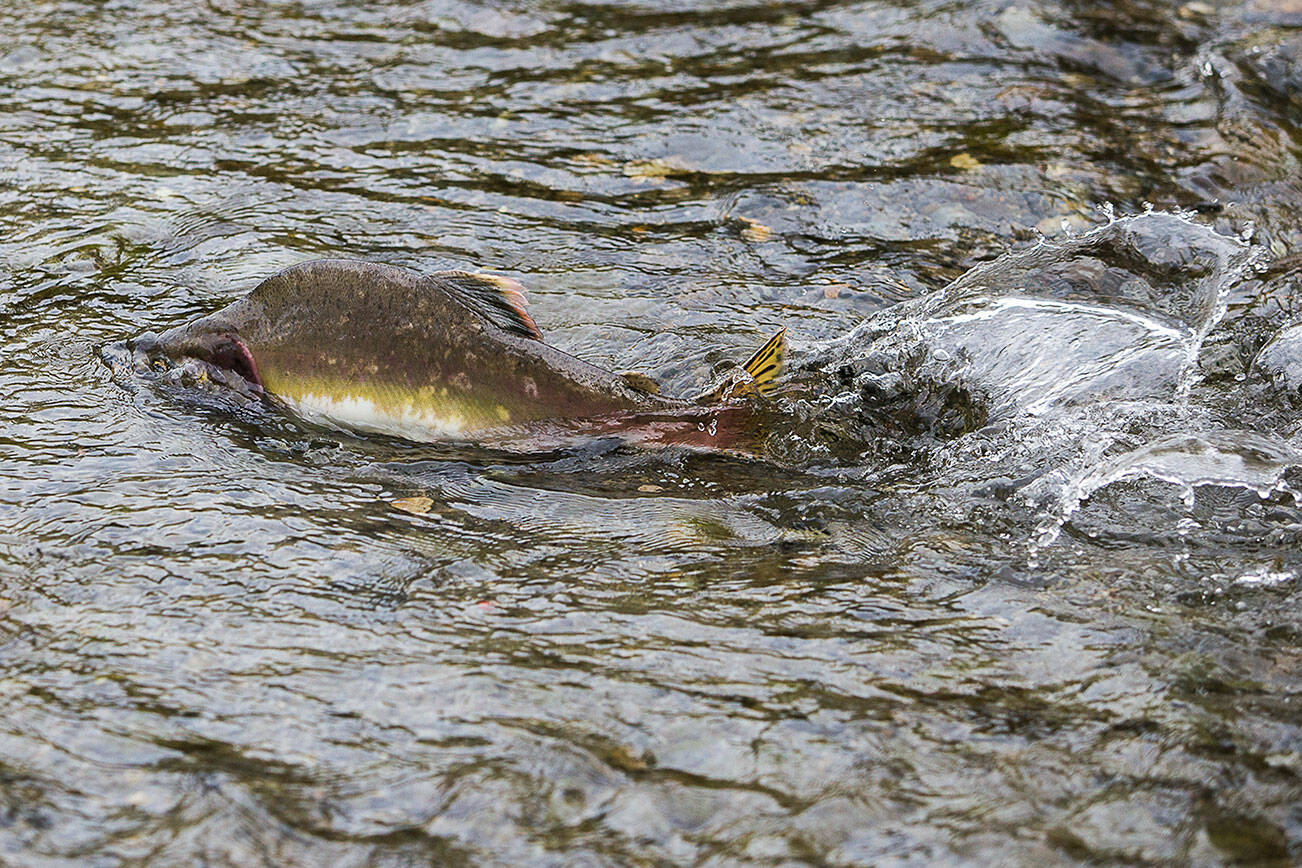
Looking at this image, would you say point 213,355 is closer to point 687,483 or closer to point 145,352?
point 145,352

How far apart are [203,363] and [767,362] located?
7.14 feet

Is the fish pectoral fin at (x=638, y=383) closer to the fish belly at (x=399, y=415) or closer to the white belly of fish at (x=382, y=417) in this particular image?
the fish belly at (x=399, y=415)

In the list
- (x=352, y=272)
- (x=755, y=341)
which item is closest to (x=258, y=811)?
(x=352, y=272)

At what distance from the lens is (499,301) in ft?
15.7

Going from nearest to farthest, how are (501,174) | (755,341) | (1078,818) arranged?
(1078,818)
(755,341)
(501,174)

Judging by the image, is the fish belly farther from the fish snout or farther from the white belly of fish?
the fish snout

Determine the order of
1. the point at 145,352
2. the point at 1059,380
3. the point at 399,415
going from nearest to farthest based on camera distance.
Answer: the point at 399,415 < the point at 1059,380 < the point at 145,352

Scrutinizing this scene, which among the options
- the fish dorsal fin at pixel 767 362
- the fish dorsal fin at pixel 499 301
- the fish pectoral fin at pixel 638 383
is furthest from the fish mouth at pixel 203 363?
the fish dorsal fin at pixel 767 362

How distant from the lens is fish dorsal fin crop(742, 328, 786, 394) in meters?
4.60

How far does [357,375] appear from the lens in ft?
16.2

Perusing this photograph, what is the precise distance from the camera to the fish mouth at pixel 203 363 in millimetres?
5176

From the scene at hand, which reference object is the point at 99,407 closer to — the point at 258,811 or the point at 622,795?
the point at 258,811

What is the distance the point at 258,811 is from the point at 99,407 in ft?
8.17

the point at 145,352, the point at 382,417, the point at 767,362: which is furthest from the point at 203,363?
the point at 767,362
